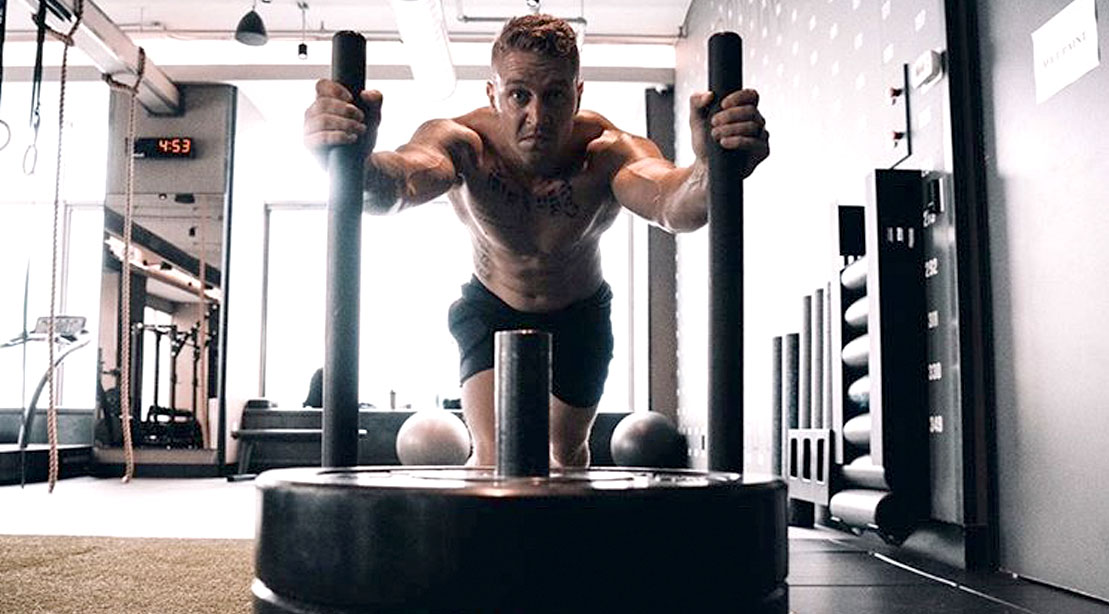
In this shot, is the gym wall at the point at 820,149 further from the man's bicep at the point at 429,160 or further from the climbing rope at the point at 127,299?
the climbing rope at the point at 127,299

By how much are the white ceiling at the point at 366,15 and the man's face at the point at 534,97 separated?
18.2ft

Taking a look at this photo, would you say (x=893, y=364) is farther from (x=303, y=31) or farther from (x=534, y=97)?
(x=303, y=31)

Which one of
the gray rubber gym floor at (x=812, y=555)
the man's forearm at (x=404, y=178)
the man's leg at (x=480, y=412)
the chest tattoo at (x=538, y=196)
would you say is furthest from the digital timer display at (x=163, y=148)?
the man's forearm at (x=404, y=178)

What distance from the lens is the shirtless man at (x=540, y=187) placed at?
1240mm

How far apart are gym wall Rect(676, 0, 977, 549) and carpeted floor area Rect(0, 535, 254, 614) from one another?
1542 millimetres

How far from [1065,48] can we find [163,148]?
738 centimetres

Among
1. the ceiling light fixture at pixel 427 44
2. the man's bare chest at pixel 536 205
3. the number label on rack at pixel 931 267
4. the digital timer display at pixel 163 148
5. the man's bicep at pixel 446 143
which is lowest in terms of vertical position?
the number label on rack at pixel 931 267

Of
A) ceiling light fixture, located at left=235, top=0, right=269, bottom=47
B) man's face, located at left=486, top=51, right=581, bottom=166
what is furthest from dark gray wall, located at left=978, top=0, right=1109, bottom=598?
ceiling light fixture, located at left=235, top=0, right=269, bottom=47

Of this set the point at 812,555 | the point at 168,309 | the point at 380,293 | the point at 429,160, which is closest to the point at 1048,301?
the point at 812,555

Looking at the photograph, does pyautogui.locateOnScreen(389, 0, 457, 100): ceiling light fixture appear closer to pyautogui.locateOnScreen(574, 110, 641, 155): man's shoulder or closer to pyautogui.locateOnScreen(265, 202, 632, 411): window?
pyautogui.locateOnScreen(265, 202, 632, 411): window

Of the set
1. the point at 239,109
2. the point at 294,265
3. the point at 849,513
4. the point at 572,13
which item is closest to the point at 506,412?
the point at 849,513

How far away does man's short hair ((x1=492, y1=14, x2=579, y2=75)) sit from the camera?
1.75 meters

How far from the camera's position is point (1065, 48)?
231 cm

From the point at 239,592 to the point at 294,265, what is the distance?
347 inches
